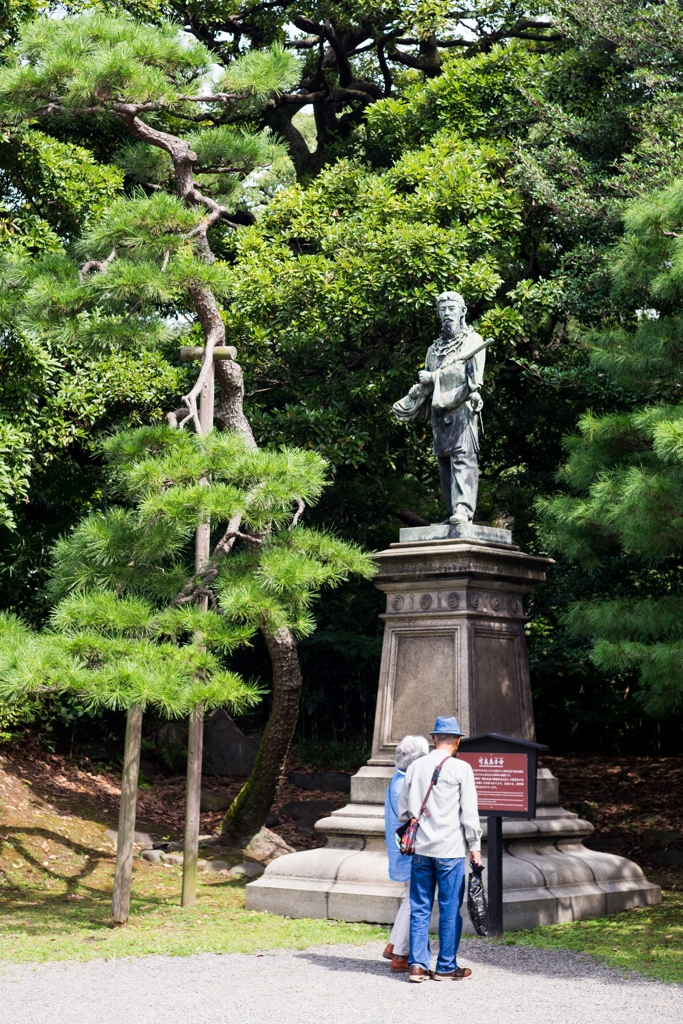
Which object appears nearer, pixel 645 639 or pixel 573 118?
pixel 645 639

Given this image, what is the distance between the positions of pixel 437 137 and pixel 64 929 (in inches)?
357

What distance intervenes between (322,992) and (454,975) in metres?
0.81

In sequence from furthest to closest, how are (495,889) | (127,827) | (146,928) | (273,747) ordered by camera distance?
(273,747) < (127,827) < (146,928) < (495,889)

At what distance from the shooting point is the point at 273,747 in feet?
37.6

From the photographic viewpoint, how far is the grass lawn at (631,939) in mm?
6723

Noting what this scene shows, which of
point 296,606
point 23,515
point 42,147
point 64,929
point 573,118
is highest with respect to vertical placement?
A: point 573,118

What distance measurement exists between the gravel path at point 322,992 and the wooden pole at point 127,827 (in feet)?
4.27

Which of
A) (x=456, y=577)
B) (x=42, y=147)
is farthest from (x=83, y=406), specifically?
(x=456, y=577)

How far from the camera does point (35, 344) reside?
1132 centimetres

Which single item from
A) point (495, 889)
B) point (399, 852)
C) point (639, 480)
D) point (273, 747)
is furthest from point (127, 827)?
point (639, 480)

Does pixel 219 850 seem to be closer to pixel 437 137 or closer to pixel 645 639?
pixel 645 639

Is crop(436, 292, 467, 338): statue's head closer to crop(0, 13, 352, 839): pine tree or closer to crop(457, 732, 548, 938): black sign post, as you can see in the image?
crop(0, 13, 352, 839): pine tree

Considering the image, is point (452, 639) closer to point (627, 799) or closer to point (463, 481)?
point (463, 481)

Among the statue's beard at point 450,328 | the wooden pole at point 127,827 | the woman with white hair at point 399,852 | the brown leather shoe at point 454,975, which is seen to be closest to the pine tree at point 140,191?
the wooden pole at point 127,827
